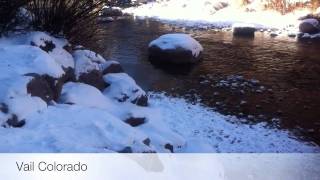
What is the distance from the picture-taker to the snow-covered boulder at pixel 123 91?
20.4ft

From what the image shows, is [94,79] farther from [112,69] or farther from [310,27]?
[310,27]

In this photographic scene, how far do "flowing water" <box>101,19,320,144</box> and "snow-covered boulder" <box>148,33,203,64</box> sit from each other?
0.24 meters

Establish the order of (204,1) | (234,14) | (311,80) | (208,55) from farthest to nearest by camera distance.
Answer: (204,1) → (234,14) → (208,55) → (311,80)

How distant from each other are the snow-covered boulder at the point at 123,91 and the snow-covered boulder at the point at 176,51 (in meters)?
4.02

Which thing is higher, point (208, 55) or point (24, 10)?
point (24, 10)

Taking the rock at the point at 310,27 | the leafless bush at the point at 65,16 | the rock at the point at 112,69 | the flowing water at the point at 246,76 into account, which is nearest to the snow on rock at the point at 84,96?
the rock at the point at 112,69

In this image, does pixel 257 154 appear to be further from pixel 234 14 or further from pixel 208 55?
pixel 234 14

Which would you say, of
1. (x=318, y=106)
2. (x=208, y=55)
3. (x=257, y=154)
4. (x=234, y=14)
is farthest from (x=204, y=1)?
(x=257, y=154)

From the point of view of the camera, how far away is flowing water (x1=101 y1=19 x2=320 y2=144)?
22.9 ft

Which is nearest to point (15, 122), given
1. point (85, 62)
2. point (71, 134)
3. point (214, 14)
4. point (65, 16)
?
point (71, 134)

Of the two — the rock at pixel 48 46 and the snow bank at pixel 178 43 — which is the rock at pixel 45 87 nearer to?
the rock at pixel 48 46

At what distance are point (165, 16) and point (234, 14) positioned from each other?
2.94 meters

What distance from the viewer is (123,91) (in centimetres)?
626

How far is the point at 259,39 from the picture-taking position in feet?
45.6
